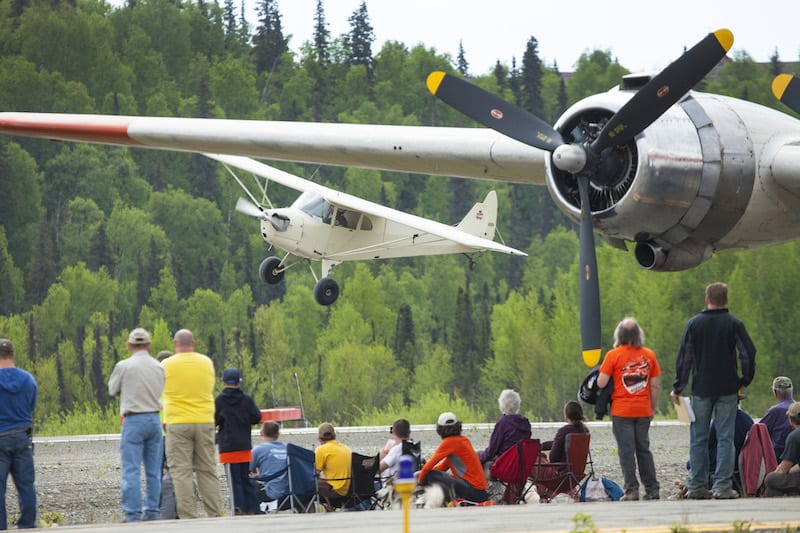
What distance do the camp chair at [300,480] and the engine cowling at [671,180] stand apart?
386 cm

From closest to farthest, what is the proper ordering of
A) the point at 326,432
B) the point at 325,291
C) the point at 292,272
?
the point at 326,432 < the point at 325,291 < the point at 292,272

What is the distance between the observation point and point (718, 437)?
12594 mm

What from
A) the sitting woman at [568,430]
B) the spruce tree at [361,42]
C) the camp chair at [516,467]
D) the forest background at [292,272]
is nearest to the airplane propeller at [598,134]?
the sitting woman at [568,430]

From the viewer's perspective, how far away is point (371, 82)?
130 m

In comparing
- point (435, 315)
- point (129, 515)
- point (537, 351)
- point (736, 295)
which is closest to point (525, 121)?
point (129, 515)

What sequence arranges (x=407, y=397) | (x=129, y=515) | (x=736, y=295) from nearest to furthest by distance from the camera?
(x=129, y=515)
(x=736, y=295)
(x=407, y=397)

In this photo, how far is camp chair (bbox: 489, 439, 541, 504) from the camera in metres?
13.5

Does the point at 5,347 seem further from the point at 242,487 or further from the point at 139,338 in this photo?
the point at 242,487

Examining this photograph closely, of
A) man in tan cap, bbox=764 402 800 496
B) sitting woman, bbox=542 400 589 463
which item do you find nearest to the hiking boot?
man in tan cap, bbox=764 402 800 496

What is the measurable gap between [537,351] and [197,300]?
28.0 meters

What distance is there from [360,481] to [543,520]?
5.10 metres

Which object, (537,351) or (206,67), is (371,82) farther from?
(537,351)

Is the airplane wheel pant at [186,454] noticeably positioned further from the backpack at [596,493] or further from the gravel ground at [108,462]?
the backpack at [596,493]

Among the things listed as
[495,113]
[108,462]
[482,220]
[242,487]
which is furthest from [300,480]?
[482,220]
